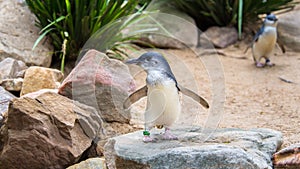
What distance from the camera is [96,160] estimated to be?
3203 millimetres

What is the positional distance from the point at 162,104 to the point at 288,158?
2.53 feet

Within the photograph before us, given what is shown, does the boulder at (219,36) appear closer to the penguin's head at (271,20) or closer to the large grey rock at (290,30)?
the large grey rock at (290,30)

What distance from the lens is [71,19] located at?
16.6ft

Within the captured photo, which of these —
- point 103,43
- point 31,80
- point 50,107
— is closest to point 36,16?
point 103,43

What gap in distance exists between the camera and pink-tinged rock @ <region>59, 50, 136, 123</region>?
3.65m

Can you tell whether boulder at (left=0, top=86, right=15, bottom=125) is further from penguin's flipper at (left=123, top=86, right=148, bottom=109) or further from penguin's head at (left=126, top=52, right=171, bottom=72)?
penguin's head at (left=126, top=52, right=171, bottom=72)

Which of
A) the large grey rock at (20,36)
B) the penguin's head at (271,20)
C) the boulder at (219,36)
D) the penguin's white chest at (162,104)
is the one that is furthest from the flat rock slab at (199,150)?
the boulder at (219,36)

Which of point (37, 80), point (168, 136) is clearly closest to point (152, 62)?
point (168, 136)

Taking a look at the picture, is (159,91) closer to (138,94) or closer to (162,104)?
(162,104)

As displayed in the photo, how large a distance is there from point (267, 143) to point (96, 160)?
3.33 ft

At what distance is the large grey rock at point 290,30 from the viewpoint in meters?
6.91

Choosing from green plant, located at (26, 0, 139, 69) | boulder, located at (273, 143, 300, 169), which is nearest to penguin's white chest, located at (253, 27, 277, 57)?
green plant, located at (26, 0, 139, 69)

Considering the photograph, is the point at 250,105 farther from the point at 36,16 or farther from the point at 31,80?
the point at 36,16

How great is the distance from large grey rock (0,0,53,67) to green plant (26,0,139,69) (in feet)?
0.34
